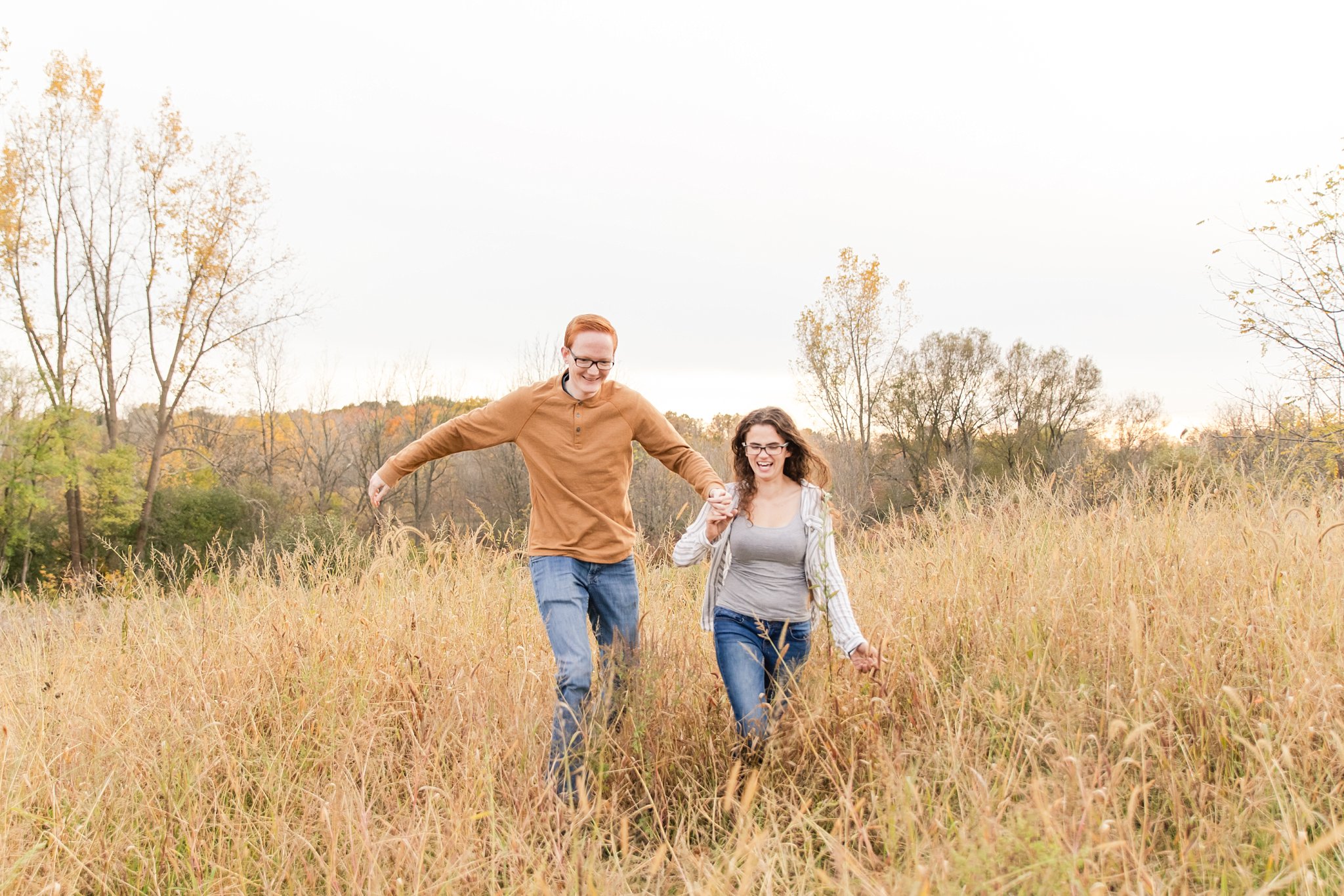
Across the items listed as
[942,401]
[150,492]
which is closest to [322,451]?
[150,492]

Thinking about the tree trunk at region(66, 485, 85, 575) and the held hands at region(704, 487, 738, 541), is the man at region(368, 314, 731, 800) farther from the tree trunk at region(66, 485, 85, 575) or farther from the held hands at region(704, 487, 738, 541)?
the tree trunk at region(66, 485, 85, 575)

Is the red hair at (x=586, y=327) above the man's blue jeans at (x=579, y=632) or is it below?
Result: above

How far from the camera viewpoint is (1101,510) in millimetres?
A: 5609

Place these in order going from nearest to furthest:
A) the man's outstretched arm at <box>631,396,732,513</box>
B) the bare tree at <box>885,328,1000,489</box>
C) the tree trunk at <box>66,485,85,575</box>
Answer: the man's outstretched arm at <box>631,396,732,513</box> → the tree trunk at <box>66,485,85,575</box> → the bare tree at <box>885,328,1000,489</box>

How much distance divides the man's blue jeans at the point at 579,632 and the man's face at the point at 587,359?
78 cm

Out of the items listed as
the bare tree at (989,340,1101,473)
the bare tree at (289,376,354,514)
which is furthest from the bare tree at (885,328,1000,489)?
the bare tree at (289,376,354,514)

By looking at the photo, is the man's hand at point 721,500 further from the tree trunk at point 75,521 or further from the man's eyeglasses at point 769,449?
the tree trunk at point 75,521

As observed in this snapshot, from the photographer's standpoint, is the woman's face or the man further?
the woman's face

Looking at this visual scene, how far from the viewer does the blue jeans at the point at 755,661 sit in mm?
3104

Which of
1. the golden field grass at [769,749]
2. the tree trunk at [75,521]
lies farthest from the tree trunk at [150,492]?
the golden field grass at [769,749]

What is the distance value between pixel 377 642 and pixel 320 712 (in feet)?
2.21

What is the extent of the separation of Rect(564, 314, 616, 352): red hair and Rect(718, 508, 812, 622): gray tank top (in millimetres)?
1104

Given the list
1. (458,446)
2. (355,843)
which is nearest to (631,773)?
(355,843)

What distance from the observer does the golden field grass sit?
2.10 m
